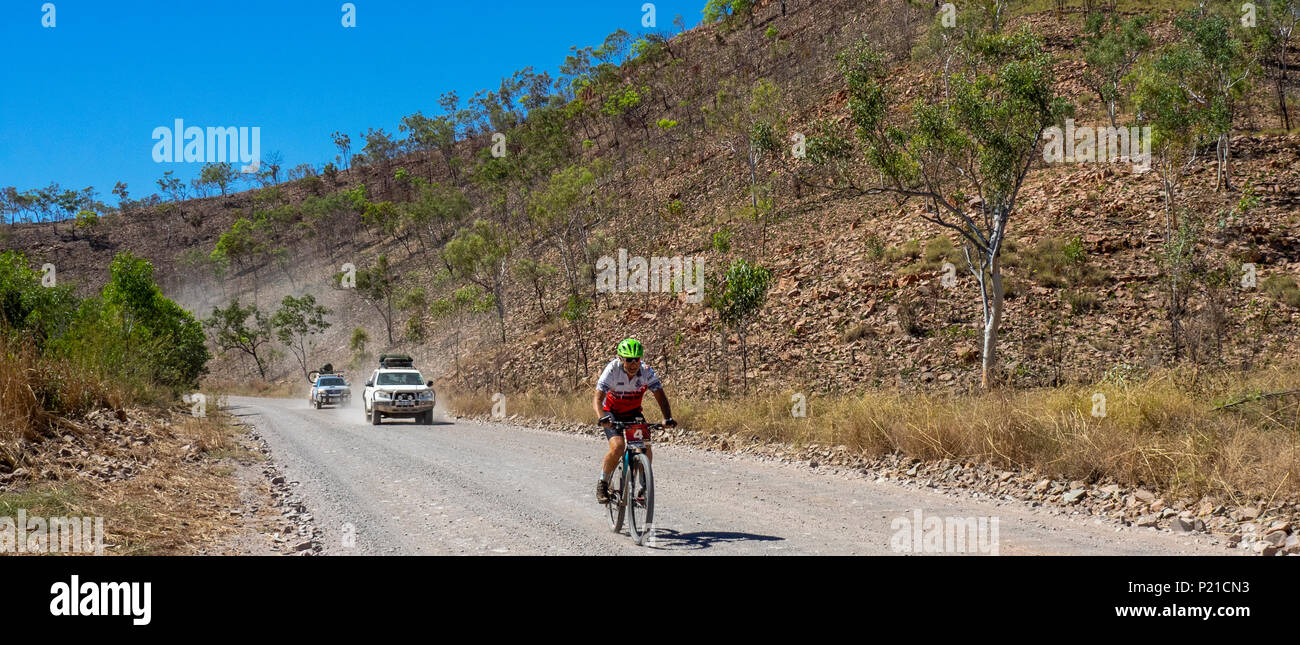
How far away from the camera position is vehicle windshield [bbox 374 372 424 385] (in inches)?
955

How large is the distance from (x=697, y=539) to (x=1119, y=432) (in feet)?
17.7

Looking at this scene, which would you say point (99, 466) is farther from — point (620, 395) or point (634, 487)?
point (634, 487)

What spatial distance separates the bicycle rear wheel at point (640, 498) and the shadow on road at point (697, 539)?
0.52ft

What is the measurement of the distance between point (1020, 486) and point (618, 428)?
201 inches

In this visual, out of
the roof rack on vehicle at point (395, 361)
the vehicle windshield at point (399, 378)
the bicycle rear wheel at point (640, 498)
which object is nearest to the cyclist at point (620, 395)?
the bicycle rear wheel at point (640, 498)

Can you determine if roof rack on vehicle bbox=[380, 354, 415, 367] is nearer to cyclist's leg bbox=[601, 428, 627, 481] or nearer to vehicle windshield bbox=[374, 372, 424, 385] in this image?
vehicle windshield bbox=[374, 372, 424, 385]

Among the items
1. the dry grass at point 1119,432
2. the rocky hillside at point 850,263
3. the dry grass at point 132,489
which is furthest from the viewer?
the rocky hillside at point 850,263

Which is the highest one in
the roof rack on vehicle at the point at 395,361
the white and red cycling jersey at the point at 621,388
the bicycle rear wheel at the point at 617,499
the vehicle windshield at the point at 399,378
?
the white and red cycling jersey at the point at 621,388

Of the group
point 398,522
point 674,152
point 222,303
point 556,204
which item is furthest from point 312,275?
point 398,522

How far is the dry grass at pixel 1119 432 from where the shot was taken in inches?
305

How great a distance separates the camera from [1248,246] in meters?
25.2

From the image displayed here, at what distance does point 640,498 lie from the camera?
7.27 metres

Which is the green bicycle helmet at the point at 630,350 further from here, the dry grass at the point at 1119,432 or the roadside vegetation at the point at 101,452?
the dry grass at the point at 1119,432
